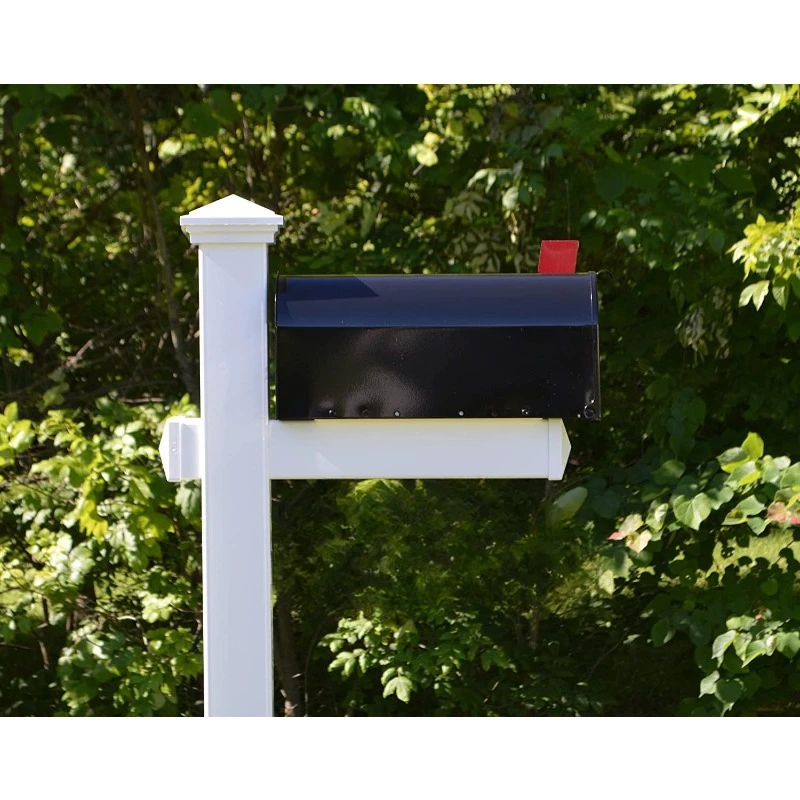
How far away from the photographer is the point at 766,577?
2.94 meters

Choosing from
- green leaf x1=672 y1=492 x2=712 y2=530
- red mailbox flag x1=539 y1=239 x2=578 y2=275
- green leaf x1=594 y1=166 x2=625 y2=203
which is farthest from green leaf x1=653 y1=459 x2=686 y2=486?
red mailbox flag x1=539 y1=239 x2=578 y2=275

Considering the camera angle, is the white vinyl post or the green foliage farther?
the green foliage

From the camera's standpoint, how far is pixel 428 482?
10.7ft

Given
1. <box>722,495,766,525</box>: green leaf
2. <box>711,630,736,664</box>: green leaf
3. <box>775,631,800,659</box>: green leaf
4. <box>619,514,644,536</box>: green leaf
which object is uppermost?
<box>722,495,766,525</box>: green leaf

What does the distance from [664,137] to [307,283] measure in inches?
106

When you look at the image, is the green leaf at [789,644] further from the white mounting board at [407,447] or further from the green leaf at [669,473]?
the white mounting board at [407,447]

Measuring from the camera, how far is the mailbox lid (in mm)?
1113

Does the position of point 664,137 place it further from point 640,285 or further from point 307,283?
point 307,283

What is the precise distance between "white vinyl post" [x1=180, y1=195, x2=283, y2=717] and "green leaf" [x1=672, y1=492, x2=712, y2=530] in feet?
5.46

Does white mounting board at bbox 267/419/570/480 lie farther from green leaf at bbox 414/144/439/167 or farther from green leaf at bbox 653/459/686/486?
green leaf at bbox 414/144/439/167

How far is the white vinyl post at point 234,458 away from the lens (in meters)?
1.11

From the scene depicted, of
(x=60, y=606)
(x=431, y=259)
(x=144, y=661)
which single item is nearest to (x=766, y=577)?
(x=431, y=259)

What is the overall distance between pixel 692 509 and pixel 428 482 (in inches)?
37.9

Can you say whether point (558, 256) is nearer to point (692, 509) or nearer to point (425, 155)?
point (692, 509)
